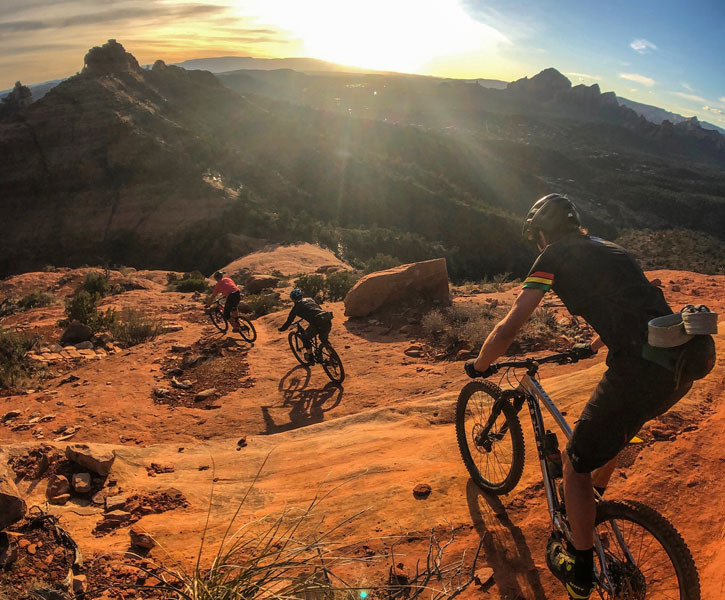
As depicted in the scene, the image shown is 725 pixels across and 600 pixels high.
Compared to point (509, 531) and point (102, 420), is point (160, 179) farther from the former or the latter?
point (509, 531)

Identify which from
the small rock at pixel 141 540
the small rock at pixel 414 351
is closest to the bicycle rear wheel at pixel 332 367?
the small rock at pixel 414 351

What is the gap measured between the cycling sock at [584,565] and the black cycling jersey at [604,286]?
1.00 metres

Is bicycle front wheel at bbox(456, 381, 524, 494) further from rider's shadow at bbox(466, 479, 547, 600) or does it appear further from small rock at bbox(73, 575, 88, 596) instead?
small rock at bbox(73, 575, 88, 596)

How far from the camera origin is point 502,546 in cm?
285

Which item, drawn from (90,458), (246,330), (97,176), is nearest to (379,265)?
(246,330)

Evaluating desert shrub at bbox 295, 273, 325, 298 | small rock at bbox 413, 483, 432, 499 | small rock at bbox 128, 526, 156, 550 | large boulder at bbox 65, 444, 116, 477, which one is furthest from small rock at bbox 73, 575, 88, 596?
desert shrub at bbox 295, 273, 325, 298

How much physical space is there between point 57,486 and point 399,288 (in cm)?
839

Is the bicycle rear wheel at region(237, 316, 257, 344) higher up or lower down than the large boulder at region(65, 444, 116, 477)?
lower down

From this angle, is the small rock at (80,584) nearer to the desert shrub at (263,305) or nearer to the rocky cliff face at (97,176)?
the desert shrub at (263,305)

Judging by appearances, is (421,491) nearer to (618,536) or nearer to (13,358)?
(618,536)

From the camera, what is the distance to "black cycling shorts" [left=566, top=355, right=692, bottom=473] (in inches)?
82.0

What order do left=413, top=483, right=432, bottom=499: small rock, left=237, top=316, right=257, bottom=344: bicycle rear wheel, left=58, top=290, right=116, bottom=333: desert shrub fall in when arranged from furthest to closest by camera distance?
left=58, top=290, right=116, bottom=333: desert shrub < left=237, top=316, right=257, bottom=344: bicycle rear wheel < left=413, top=483, right=432, bottom=499: small rock

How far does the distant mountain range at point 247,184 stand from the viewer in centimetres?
3128

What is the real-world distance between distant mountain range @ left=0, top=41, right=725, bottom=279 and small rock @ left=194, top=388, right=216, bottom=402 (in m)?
21.9
